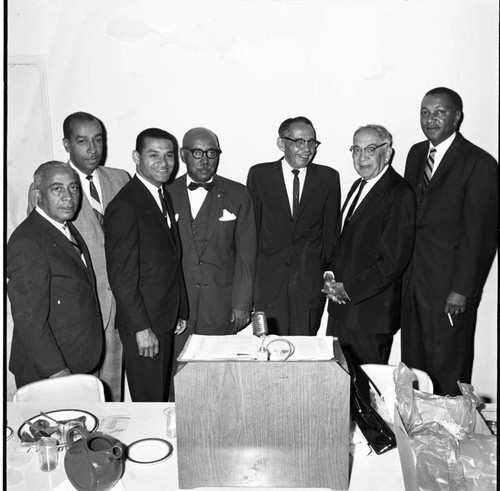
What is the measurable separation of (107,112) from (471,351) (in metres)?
2.55

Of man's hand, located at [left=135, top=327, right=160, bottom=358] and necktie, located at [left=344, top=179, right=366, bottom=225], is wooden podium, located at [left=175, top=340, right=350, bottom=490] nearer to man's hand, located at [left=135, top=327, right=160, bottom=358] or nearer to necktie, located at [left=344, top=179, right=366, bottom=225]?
man's hand, located at [left=135, top=327, right=160, bottom=358]

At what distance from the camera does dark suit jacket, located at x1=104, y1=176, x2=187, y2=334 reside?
2814 millimetres

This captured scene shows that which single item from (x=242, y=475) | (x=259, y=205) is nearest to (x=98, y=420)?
(x=242, y=475)

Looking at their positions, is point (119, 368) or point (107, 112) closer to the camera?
point (107, 112)

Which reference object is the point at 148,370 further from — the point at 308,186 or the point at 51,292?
the point at 308,186

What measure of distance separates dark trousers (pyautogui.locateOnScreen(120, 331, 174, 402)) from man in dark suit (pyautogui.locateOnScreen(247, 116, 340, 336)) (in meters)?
0.62

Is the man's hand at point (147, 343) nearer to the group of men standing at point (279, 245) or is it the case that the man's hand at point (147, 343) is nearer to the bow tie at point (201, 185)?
the group of men standing at point (279, 245)

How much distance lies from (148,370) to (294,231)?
1.18 metres

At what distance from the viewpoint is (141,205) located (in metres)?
2.82

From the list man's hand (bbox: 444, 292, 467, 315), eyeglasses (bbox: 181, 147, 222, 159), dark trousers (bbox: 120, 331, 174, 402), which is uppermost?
eyeglasses (bbox: 181, 147, 222, 159)

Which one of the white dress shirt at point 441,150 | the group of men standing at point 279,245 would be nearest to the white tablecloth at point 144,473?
the group of men standing at point 279,245

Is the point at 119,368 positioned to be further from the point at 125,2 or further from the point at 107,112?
the point at 125,2

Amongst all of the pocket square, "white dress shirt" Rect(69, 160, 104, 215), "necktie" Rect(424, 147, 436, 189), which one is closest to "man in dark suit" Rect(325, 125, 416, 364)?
"necktie" Rect(424, 147, 436, 189)

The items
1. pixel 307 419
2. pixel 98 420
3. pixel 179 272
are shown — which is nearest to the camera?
pixel 307 419
